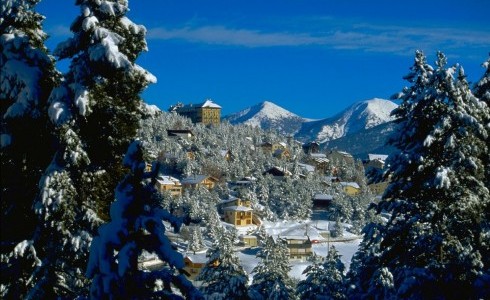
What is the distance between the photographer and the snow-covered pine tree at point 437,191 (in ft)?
42.2

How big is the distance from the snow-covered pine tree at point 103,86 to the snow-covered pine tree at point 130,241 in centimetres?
289

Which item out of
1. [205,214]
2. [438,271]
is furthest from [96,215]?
[205,214]

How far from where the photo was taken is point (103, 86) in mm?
11008

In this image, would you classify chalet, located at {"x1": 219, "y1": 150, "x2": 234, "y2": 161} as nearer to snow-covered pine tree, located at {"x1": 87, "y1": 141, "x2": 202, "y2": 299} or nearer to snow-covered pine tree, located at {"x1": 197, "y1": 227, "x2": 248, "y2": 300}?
snow-covered pine tree, located at {"x1": 197, "y1": 227, "x2": 248, "y2": 300}

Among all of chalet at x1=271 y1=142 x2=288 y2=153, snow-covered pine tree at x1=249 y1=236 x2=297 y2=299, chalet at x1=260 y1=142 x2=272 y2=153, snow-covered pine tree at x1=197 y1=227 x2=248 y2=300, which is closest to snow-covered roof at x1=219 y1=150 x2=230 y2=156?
chalet at x1=260 y1=142 x2=272 y2=153

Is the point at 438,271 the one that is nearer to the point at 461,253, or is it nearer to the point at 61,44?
the point at 461,253

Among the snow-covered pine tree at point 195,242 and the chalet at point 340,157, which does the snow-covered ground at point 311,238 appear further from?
the chalet at point 340,157

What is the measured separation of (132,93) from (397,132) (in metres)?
7.19

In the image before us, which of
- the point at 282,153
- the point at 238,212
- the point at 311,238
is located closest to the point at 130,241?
the point at 311,238

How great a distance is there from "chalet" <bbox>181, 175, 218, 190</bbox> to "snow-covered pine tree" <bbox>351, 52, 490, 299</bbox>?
88.4 meters

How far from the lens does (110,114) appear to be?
11.4 metres

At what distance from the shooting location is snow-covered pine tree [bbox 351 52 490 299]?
42.2 feet

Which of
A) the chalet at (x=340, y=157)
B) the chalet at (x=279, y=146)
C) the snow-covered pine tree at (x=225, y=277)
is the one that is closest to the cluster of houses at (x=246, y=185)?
the chalet at (x=340, y=157)

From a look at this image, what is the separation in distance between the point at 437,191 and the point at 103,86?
8.60 metres
